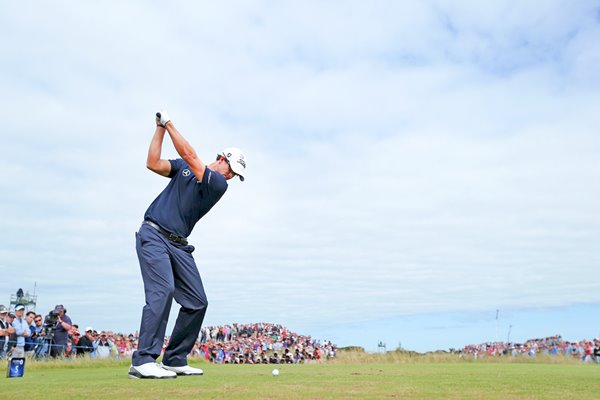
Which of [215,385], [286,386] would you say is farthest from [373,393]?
[215,385]

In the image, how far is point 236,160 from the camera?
24.4 feet

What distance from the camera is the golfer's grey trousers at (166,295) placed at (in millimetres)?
6863

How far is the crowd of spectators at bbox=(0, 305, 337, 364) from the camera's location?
1627 centimetres

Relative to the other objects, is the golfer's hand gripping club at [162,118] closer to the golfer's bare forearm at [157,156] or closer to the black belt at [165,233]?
the golfer's bare forearm at [157,156]

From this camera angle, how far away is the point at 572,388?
6.02m

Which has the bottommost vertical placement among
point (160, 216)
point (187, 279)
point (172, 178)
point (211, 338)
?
point (211, 338)

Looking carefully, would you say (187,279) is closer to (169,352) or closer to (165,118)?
(169,352)

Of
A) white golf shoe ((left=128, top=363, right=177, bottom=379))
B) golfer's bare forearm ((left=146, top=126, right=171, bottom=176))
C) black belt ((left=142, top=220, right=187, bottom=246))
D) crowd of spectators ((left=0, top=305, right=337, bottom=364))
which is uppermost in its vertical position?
golfer's bare forearm ((left=146, top=126, right=171, bottom=176))

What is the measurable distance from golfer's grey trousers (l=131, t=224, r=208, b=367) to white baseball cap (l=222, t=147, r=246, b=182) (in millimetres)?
1078

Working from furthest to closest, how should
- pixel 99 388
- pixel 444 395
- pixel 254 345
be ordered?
pixel 254 345 < pixel 99 388 < pixel 444 395

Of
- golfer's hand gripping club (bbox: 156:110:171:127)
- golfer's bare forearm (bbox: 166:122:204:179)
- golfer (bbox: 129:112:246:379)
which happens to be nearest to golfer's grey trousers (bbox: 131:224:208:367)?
golfer (bbox: 129:112:246:379)

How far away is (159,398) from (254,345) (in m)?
26.9

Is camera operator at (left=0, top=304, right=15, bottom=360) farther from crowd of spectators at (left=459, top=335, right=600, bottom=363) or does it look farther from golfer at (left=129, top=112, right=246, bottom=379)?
crowd of spectators at (left=459, top=335, right=600, bottom=363)

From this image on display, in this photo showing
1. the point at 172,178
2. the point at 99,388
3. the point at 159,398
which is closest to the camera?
the point at 159,398
